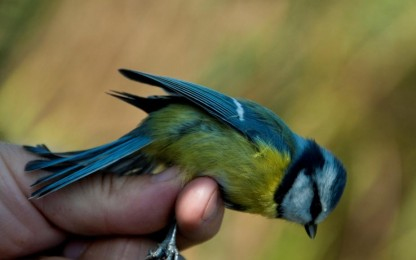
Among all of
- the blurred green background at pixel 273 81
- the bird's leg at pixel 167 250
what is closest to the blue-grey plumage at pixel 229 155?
the bird's leg at pixel 167 250

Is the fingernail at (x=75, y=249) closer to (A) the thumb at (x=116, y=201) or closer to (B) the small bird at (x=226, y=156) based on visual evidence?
(A) the thumb at (x=116, y=201)

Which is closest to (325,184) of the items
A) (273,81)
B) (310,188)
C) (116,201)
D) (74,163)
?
(310,188)

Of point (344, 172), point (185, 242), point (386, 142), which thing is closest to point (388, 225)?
point (386, 142)

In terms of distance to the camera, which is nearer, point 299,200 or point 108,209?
point 108,209

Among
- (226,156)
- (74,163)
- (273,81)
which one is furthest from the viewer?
(273,81)

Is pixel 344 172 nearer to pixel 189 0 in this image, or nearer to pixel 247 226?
pixel 247 226

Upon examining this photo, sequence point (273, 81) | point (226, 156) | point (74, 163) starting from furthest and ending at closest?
point (273, 81), point (226, 156), point (74, 163)

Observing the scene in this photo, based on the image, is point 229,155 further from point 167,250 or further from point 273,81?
point 273,81

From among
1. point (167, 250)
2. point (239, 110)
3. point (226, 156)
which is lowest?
point (167, 250)
